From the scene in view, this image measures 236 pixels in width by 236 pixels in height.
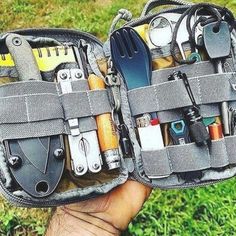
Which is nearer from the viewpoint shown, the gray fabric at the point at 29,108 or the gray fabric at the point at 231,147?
the gray fabric at the point at 29,108

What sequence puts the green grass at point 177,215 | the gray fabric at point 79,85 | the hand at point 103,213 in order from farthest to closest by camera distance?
the green grass at point 177,215 → the hand at point 103,213 → the gray fabric at point 79,85

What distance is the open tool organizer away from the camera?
1.58m

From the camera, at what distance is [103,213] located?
189cm

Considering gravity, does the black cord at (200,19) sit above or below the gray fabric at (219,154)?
above

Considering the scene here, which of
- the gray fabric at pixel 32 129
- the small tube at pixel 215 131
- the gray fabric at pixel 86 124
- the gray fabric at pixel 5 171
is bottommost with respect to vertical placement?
the small tube at pixel 215 131

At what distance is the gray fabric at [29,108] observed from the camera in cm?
158

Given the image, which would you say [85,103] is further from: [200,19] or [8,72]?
[200,19]

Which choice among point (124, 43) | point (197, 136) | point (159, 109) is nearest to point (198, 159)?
point (197, 136)

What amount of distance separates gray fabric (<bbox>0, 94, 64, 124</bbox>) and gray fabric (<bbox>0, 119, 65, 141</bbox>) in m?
0.01

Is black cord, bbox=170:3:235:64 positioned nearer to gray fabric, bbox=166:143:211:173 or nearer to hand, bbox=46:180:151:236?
gray fabric, bbox=166:143:211:173

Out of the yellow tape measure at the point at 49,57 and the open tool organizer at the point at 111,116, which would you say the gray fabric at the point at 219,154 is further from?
the yellow tape measure at the point at 49,57

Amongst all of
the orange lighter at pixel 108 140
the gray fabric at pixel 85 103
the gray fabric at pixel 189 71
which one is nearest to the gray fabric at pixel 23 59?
the gray fabric at pixel 85 103

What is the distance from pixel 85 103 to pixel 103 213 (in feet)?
1.36

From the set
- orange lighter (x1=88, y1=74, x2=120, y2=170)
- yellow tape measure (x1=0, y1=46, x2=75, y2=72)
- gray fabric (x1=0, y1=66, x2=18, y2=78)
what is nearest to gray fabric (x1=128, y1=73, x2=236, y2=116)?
orange lighter (x1=88, y1=74, x2=120, y2=170)
